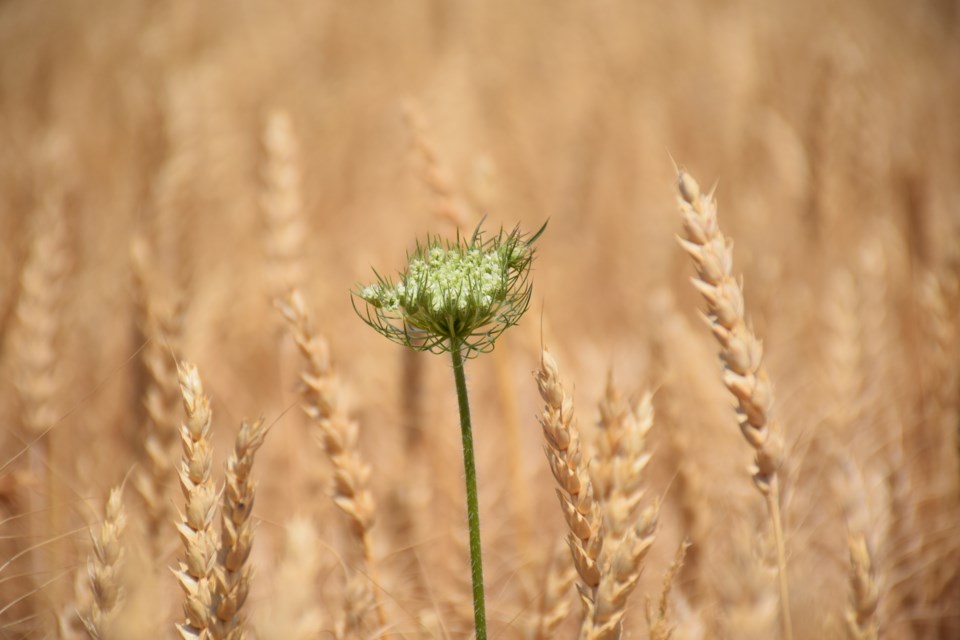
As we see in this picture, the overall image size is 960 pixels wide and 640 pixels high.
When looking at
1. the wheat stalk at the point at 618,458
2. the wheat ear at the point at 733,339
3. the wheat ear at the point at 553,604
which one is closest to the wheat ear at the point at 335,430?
the wheat ear at the point at 553,604

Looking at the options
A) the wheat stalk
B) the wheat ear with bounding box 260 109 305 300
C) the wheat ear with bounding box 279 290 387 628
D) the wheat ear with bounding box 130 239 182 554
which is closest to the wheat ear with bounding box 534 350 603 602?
the wheat stalk

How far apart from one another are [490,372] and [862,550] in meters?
2.16

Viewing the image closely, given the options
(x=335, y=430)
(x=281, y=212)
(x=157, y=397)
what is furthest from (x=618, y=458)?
(x=281, y=212)

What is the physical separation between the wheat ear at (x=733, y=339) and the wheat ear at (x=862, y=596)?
61 millimetres

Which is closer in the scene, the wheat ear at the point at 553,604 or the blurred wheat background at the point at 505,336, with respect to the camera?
the wheat ear at the point at 553,604

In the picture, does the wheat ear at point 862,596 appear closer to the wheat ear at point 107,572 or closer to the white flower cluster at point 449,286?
the white flower cluster at point 449,286

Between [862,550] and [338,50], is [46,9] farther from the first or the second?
[862,550]

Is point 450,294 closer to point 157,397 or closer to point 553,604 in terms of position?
point 553,604

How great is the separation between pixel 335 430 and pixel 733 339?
1.52ft

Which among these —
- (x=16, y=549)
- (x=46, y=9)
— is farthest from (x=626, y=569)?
(x=46, y=9)

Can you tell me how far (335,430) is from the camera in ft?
2.47

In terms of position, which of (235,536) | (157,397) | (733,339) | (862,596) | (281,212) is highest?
(281,212)

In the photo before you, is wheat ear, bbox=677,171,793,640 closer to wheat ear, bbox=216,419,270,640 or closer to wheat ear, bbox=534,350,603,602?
wheat ear, bbox=534,350,603,602

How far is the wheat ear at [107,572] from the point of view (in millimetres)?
524
